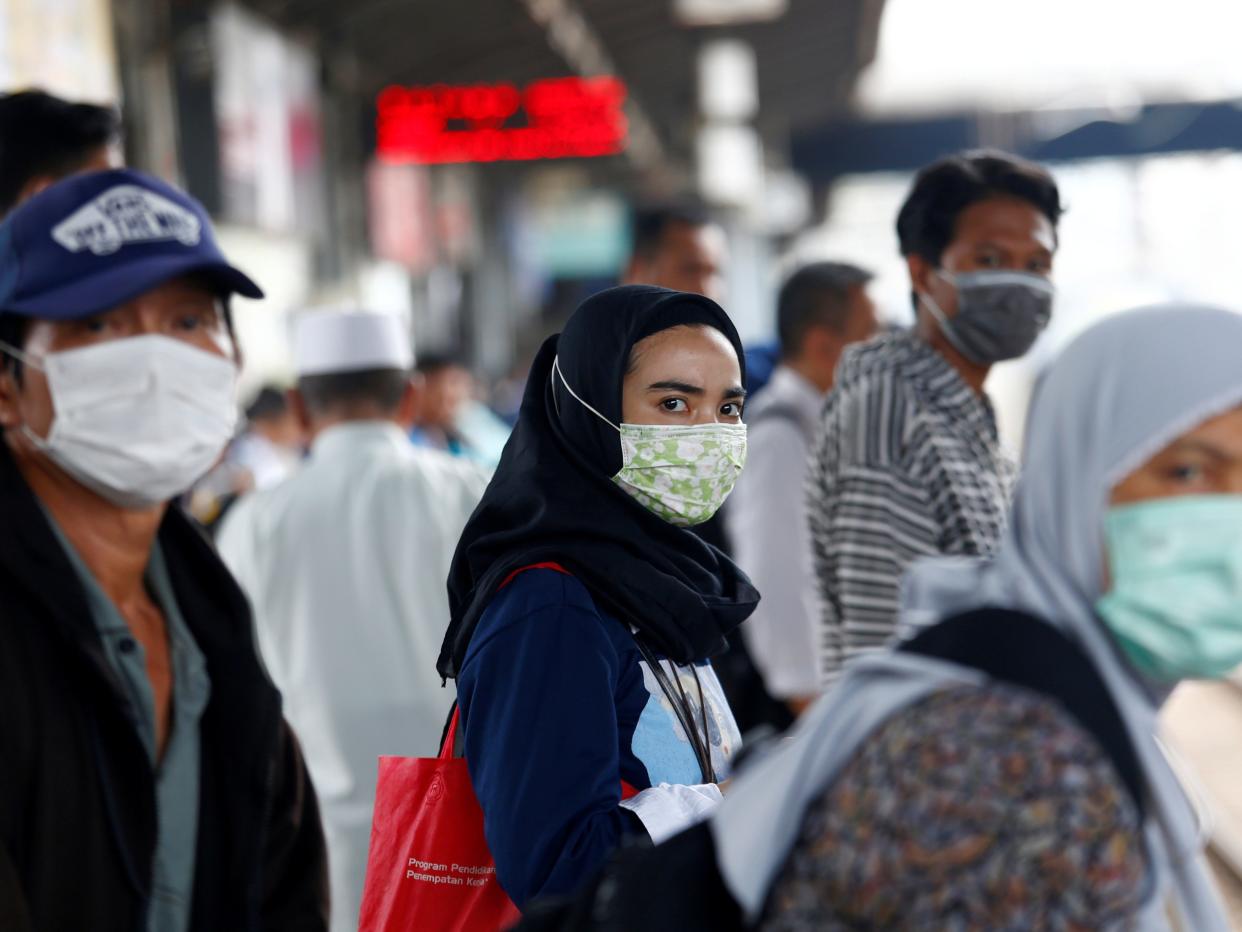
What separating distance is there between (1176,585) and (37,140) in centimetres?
254

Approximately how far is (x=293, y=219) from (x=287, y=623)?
676cm

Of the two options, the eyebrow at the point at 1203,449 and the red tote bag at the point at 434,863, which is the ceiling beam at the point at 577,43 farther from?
the eyebrow at the point at 1203,449

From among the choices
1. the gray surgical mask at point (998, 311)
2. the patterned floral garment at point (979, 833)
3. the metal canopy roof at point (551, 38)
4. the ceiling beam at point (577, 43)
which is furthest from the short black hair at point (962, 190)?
the ceiling beam at point (577, 43)

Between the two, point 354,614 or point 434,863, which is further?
point 354,614

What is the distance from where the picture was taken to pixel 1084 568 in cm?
135

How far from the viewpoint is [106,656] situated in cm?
194

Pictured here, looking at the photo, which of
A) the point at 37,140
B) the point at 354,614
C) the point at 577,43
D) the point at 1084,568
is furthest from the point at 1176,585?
the point at 577,43

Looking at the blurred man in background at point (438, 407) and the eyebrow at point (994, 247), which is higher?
the eyebrow at point (994, 247)

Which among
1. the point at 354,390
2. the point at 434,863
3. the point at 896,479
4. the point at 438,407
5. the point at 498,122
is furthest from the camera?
the point at 498,122

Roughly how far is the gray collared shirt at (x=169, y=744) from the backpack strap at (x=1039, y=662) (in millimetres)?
1091

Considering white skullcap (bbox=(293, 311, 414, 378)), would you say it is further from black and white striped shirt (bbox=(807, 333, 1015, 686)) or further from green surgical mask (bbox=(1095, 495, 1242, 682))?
green surgical mask (bbox=(1095, 495, 1242, 682))

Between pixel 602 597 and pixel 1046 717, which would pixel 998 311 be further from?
pixel 1046 717

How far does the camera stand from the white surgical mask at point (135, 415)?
209cm

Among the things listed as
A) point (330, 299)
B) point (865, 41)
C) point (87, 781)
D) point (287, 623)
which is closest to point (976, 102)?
point (865, 41)
